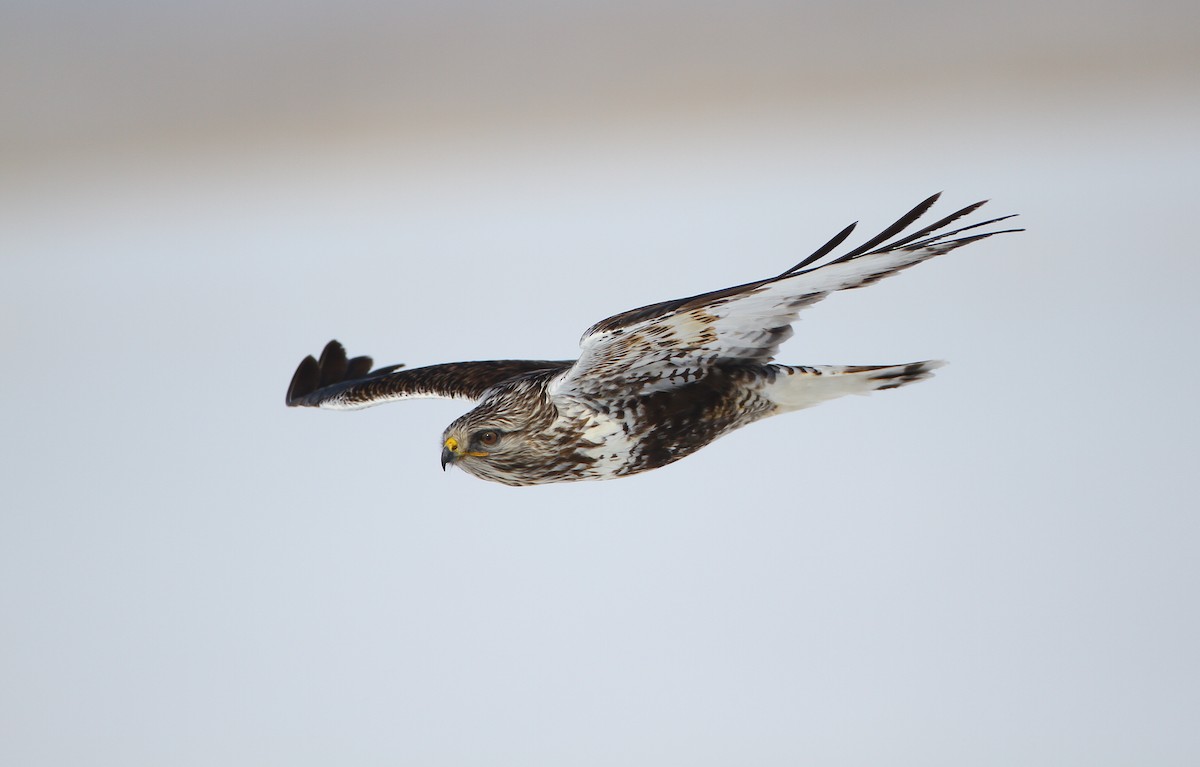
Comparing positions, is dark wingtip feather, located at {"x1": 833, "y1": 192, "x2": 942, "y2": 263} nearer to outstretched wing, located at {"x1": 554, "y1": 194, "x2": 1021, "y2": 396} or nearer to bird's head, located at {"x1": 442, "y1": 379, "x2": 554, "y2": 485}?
outstretched wing, located at {"x1": 554, "y1": 194, "x2": 1021, "y2": 396}

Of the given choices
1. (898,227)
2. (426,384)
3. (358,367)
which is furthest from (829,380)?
(358,367)

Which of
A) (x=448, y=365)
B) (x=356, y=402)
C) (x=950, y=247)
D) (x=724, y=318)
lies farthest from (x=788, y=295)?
(x=356, y=402)

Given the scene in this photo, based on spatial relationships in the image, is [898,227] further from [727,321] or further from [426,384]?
[426,384]

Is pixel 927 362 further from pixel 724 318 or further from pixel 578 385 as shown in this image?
pixel 578 385

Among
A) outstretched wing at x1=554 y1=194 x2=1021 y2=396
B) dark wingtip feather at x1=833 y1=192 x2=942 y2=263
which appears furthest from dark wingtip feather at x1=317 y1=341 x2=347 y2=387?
dark wingtip feather at x1=833 y1=192 x2=942 y2=263

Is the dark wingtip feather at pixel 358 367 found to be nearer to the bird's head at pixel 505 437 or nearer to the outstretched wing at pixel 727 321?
the bird's head at pixel 505 437
